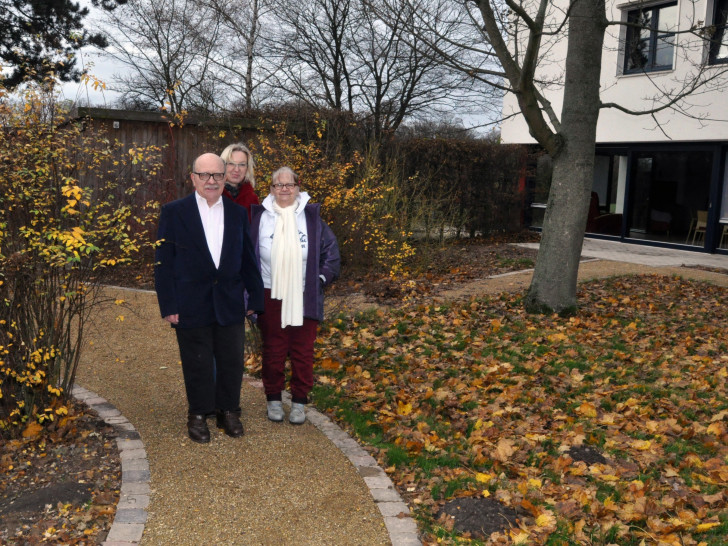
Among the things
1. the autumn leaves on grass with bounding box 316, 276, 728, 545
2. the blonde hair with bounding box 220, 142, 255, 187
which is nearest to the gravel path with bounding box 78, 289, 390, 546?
the autumn leaves on grass with bounding box 316, 276, 728, 545

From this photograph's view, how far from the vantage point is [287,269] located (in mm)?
5066

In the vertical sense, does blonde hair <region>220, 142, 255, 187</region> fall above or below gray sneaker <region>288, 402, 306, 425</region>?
above

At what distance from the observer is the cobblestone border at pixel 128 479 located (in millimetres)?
3705

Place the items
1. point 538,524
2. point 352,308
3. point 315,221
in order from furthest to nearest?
point 352,308 → point 315,221 → point 538,524

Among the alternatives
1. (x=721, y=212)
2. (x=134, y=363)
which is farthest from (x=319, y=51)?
(x=134, y=363)

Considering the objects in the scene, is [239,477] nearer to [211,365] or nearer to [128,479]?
[128,479]

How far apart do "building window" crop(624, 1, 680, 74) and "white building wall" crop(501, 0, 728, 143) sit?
23 centimetres

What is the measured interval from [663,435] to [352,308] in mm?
4620

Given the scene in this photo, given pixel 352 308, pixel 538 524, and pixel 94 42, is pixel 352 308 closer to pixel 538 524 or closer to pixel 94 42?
pixel 538 524

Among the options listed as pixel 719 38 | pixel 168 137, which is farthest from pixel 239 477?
pixel 719 38

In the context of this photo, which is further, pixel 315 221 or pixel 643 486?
pixel 315 221

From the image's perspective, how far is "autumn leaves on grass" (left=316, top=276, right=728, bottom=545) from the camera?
4.09 m

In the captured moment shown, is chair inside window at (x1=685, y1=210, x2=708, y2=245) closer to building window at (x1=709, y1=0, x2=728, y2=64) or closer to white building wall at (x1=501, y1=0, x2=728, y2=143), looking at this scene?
white building wall at (x1=501, y1=0, x2=728, y2=143)

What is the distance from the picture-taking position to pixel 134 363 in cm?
681
